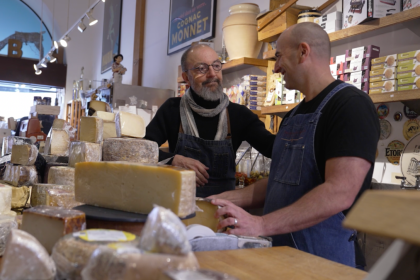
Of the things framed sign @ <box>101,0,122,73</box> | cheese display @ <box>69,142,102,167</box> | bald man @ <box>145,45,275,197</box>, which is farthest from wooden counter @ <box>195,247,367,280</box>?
framed sign @ <box>101,0,122,73</box>

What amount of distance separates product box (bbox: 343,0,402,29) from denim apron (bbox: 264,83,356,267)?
3.72ft

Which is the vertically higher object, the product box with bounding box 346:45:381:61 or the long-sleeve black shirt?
the product box with bounding box 346:45:381:61

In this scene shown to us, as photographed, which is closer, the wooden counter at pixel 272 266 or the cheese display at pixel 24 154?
the wooden counter at pixel 272 266

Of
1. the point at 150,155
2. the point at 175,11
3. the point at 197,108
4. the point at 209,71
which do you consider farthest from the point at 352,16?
the point at 175,11

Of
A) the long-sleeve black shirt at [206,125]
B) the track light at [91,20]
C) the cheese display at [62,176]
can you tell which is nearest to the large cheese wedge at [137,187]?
the cheese display at [62,176]

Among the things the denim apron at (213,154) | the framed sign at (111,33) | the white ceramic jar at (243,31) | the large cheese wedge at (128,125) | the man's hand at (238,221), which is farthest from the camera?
the framed sign at (111,33)

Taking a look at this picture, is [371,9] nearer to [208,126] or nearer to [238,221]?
A: [208,126]

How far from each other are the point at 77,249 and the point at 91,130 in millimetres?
1233

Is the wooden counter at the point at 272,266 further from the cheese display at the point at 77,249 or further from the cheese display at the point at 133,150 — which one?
the cheese display at the point at 133,150

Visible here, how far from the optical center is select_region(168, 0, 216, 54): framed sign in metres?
5.34

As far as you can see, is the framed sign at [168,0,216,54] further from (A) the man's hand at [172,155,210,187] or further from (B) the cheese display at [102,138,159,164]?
(B) the cheese display at [102,138,159,164]

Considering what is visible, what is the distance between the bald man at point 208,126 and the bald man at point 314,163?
56cm

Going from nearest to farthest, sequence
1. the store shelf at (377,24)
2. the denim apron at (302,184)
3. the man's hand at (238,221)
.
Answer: the man's hand at (238,221)
the denim apron at (302,184)
the store shelf at (377,24)

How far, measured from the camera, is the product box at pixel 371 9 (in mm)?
2583
